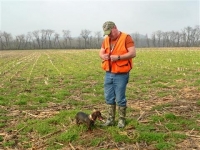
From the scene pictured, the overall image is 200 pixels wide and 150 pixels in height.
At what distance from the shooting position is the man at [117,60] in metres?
6.27

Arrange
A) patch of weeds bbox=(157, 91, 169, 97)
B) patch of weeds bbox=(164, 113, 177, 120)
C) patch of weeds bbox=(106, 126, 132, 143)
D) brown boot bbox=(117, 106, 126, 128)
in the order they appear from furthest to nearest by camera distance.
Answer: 1. patch of weeds bbox=(157, 91, 169, 97)
2. patch of weeds bbox=(164, 113, 177, 120)
3. brown boot bbox=(117, 106, 126, 128)
4. patch of weeds bbox=(106, 126, 132, 143)

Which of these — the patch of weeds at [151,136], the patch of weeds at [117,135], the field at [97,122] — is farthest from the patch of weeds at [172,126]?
the patch of weeds at [117,135]

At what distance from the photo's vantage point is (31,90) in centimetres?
1253

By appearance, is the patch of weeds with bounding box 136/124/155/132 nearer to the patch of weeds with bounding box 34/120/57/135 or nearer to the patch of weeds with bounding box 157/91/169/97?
the patch of weeds with bounding box 34/120/57/135

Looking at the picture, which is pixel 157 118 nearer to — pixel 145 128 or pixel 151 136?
pixel 145 128

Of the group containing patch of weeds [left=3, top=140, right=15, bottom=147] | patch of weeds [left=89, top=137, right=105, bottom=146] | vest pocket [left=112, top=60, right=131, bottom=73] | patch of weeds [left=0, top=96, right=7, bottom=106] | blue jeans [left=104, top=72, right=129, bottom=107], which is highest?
vest pocket [left=112, top=60, right=131, bottom=73]

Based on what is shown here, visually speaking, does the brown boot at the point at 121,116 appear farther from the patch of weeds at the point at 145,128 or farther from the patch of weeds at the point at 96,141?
the patch of weeds at the point at 96,141

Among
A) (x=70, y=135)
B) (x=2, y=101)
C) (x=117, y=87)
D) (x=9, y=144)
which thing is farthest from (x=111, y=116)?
(x=2, y=101)

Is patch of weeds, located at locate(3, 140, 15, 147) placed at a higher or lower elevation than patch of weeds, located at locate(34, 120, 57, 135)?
lower

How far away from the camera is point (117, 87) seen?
6512mm

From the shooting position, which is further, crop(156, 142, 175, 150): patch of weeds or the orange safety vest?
the orange safety vest

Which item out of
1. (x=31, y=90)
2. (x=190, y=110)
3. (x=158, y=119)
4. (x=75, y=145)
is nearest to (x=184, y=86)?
(x=190, y=110)

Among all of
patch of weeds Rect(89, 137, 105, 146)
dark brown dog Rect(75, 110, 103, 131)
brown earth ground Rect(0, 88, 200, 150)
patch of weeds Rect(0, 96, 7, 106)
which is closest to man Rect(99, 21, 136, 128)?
dark brown dog Rect(75, 110, 103, 131)

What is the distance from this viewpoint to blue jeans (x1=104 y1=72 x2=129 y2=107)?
6.46 metres
